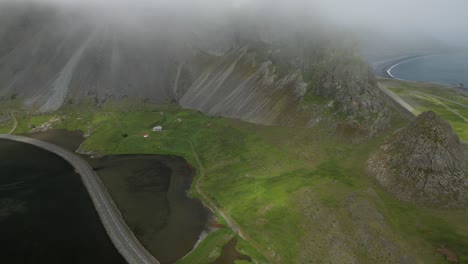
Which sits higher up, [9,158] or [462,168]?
[462,168]

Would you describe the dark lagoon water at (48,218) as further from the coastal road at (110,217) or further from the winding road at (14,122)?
the winding road at (14,122)

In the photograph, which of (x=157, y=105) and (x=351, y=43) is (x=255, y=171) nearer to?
(x=351, y=43)

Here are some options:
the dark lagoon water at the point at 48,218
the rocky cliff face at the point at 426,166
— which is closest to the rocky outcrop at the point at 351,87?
the rocky cliff face at the point at 426,166

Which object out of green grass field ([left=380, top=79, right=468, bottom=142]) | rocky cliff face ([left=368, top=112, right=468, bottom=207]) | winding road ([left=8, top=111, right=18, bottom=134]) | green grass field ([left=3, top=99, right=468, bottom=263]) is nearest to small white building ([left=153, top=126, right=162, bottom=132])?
green grass field ([left=3, top=99, right=468, bottom=263])

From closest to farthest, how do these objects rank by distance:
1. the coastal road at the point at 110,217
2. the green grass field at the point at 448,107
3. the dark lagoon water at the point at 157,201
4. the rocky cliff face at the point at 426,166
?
the coastal road at the point at 110,217 → the rocky cliff face at the point at 426,166 → the dark lagoon water at the point at 157,201 → the green grass field at the point at 448,107

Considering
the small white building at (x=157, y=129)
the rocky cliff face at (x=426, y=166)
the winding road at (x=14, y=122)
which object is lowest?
the winding road at (x=14, y=122)

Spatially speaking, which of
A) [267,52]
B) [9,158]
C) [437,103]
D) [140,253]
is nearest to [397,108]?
[437,103]

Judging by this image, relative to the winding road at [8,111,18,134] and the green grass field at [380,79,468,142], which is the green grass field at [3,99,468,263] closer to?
the green grass field at [380,79,468,142]
